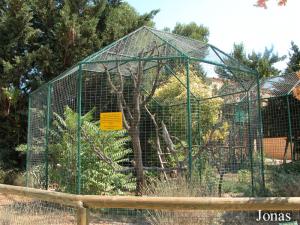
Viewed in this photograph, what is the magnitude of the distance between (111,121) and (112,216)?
2.52m

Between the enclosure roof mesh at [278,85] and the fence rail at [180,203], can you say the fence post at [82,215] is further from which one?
the enclosure roof mesh at [278,85]

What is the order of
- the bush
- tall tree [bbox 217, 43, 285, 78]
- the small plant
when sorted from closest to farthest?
the small plant → the bush → tall tree [bbox 217, 43, 285, 78]

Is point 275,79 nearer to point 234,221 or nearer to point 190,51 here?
point 190,51

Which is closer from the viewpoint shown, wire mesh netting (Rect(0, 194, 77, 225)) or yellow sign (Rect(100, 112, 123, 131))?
wire mesh netting (Rect(0, 194, 77, 225))

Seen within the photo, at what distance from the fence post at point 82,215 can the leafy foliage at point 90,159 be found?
14.6 ft

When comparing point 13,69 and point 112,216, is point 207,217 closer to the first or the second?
point 112,216

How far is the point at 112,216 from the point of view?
4.60m

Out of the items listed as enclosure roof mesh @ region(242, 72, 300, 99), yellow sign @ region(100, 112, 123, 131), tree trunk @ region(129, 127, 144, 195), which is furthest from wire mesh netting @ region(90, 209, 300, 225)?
enclosure roof mesh @ region(242, 72, 300, 99)

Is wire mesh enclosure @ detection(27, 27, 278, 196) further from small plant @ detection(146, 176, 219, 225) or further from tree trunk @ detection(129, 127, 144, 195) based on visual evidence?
small plant @ detection(146, 176, 219, 225)

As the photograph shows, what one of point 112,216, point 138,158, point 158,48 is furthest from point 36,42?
point 112,216

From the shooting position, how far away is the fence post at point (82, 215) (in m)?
2.95

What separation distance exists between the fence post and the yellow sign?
385 cm

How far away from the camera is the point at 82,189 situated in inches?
287

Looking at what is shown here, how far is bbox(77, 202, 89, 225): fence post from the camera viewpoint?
2.95 metres
